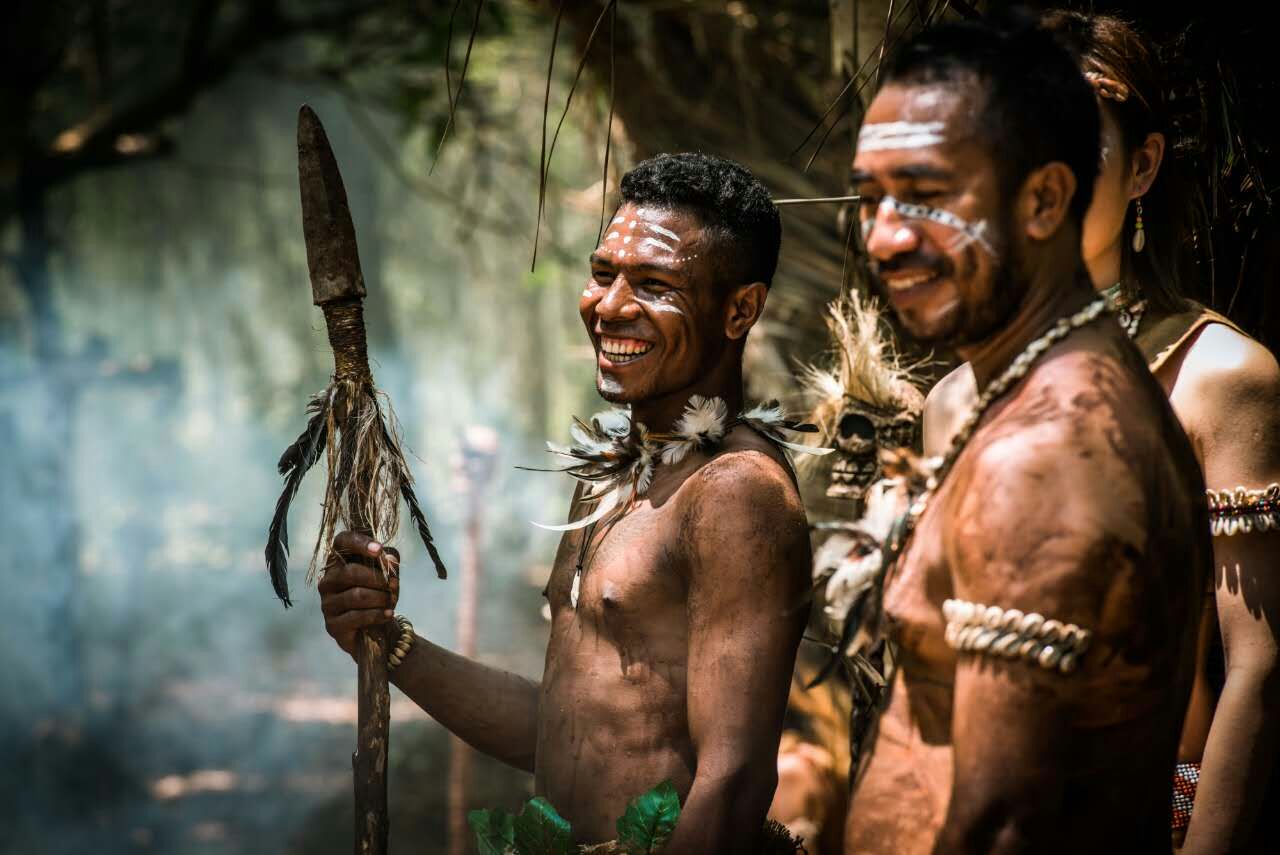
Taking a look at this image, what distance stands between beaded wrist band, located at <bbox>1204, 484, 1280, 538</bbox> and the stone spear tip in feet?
5.02

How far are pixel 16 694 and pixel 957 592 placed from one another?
7499mm

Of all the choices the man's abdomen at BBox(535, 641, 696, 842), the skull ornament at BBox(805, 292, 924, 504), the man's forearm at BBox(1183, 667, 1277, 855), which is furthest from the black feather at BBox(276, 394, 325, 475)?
the man's forearm at BBox(1183, 667, 1277, 855)

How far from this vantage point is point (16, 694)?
299 inches

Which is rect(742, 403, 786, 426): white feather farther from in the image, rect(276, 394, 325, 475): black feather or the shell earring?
rect(276, 394, 325, 475): black feather

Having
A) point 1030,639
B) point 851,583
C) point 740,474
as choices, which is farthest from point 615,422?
point 1030,639

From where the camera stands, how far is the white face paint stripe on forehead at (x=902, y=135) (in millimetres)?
1492

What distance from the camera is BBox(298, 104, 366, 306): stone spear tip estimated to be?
2303 mm

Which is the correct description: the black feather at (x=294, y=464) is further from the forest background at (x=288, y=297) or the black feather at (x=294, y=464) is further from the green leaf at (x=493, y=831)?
the forest background at (x=288, y=297)

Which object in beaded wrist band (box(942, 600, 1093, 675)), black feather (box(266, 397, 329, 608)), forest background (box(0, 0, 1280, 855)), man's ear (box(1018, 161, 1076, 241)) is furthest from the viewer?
forest background (box(0, 0, 1280, 855))

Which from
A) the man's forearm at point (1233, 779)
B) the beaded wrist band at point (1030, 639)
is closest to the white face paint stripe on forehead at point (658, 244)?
the beaded wrist band at point (1030, 639)

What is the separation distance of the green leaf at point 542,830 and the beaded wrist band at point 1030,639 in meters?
0.86

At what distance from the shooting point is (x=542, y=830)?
1.99 m

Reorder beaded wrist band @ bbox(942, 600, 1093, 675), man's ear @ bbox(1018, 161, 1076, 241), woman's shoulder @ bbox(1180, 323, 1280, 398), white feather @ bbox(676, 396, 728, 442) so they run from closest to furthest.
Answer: beaded wrist band @ bbox(942, 600, 1093, 675)
man's ear @ bbox(1018, 161, 1076, 241)
woman's shoulder @ bbox(1180, 323, 1280, 398)
white feather @ bbox(676, 396, 728, 442)

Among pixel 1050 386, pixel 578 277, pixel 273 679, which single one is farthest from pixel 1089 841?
pixel 578 277
